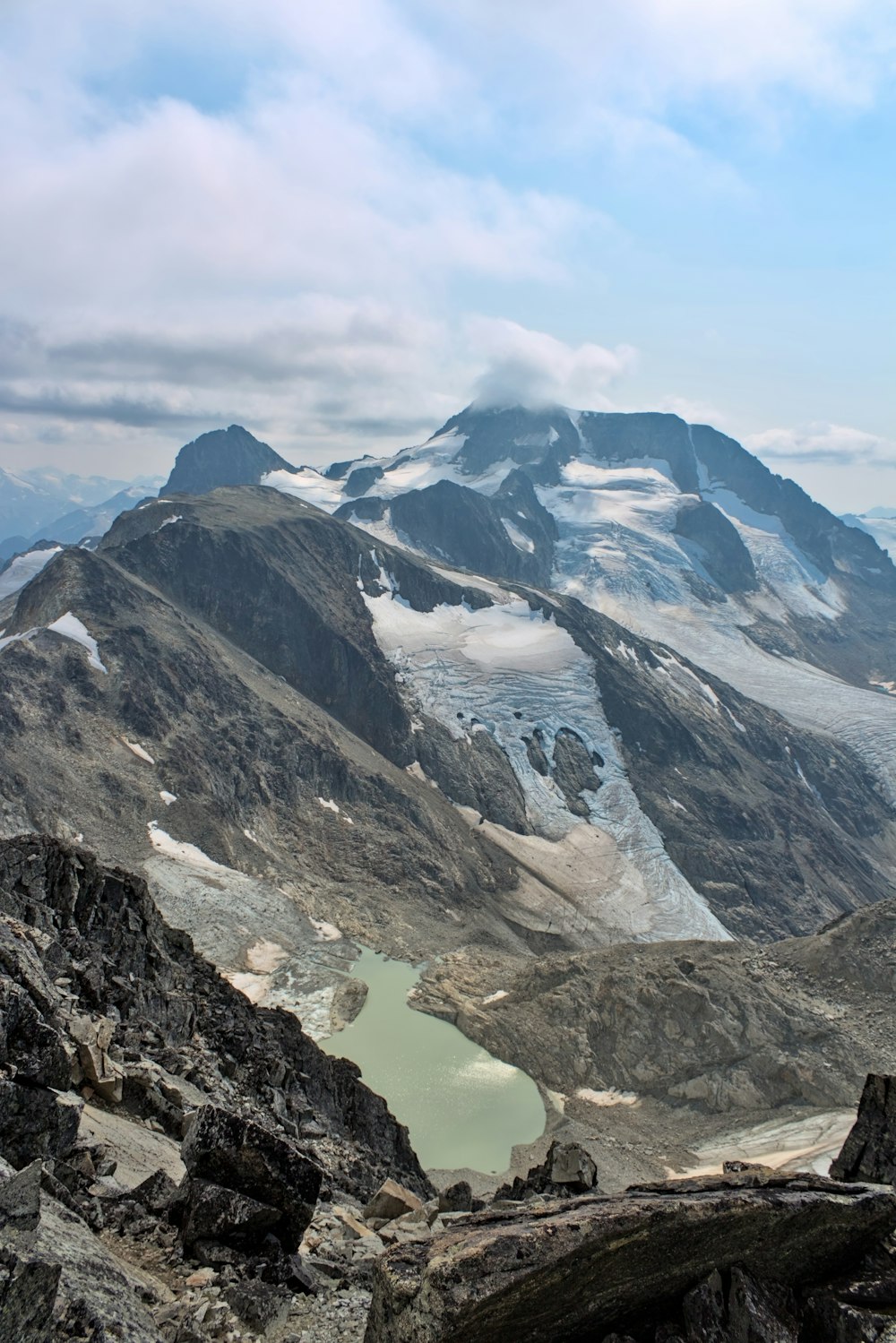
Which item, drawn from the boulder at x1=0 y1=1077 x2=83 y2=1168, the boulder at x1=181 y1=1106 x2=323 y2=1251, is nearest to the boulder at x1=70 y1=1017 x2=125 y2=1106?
the boulder at x1=0 y1=1077 x2=83 y2=1168

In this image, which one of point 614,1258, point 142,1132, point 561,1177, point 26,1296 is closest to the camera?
point 26,1296

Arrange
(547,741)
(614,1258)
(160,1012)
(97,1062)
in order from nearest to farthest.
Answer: (614,1258)
(97,1062)
(160,1012)
(547,741)

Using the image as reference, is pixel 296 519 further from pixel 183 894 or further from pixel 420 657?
pixel 183 894

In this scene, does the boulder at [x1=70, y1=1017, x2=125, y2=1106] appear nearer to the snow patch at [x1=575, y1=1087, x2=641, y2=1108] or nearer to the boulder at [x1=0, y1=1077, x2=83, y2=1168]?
the boulder at [x1=0, y1=1077, x2=83, y2=1168]

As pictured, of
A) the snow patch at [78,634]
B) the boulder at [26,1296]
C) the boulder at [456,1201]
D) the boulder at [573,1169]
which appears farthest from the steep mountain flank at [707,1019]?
the snow patch at [78,634]

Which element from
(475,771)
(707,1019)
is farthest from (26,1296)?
(475,771)

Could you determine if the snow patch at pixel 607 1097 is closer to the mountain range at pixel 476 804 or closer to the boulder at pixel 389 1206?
the mountain range at pixel 476 804

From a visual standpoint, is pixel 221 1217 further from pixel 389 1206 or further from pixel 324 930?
pixel 324 930

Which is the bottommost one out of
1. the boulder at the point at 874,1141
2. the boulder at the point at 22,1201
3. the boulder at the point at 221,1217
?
the boulder at the point at 221,1217
